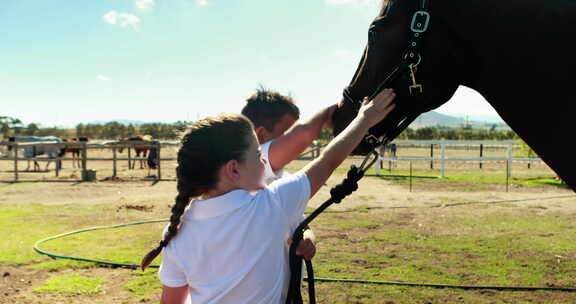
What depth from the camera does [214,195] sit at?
1626 mm

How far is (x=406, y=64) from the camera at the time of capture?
1.93 meters

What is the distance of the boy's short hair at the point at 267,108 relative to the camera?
2.40 metres

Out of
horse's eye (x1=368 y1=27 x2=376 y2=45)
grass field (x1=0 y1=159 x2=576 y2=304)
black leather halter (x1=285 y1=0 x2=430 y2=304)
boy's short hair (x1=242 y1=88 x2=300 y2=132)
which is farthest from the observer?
grass field (x1=0 y1=159 x2=576 y2=304)

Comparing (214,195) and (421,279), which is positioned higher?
(214,195)

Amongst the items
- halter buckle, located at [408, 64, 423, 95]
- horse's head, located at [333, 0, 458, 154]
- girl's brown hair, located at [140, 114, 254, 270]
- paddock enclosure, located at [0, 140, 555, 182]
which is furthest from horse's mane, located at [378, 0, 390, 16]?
paddock enclosure, located at [0, 140, 555, 182]

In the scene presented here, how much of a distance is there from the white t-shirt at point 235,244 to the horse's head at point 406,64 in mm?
691

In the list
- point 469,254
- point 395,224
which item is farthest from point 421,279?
point 395,224

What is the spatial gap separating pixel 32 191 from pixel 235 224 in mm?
13114

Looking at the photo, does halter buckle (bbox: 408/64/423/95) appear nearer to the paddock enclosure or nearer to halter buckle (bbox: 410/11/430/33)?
halter buckle (bbox: 410/11/430/33)

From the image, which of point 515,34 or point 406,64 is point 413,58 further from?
point 515,34

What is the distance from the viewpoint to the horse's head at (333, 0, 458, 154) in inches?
75.4

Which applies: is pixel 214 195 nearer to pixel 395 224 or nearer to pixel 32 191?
pixel 395 224

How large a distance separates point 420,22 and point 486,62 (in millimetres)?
352

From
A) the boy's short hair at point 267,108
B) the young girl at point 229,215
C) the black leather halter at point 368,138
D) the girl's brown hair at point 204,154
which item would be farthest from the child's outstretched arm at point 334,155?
the boy's short hair at point 267,108
